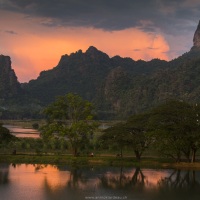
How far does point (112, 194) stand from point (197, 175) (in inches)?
570

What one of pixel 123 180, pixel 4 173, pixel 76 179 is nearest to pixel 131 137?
pixel 123 180

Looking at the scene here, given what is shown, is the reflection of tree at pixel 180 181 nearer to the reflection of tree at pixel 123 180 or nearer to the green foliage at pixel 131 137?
the reflection of tree at pixel 123 180

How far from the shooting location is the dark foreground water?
3319 centimetres

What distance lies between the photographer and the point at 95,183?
128 ft

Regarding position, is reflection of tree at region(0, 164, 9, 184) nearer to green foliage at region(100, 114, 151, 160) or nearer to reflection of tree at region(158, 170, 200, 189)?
green foliage at region(100, 114, 151, 160)

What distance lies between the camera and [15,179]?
40.3m

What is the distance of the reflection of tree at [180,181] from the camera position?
3869 centimetres

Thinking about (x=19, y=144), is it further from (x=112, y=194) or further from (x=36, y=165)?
(x=112, y=194)

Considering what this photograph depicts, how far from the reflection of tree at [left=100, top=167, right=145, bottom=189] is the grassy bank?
5628 mm

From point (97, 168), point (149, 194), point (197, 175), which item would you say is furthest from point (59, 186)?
point (197, 175)

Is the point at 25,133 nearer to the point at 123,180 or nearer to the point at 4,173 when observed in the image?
the point at 4,173

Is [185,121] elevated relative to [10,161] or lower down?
elevated

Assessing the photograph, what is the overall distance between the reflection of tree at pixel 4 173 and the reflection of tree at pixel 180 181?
15.0 m

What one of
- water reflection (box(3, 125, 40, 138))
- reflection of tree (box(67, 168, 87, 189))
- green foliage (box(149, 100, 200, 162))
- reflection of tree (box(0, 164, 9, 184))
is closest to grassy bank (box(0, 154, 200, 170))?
green foliage (box(149, 100, 200, 162))
